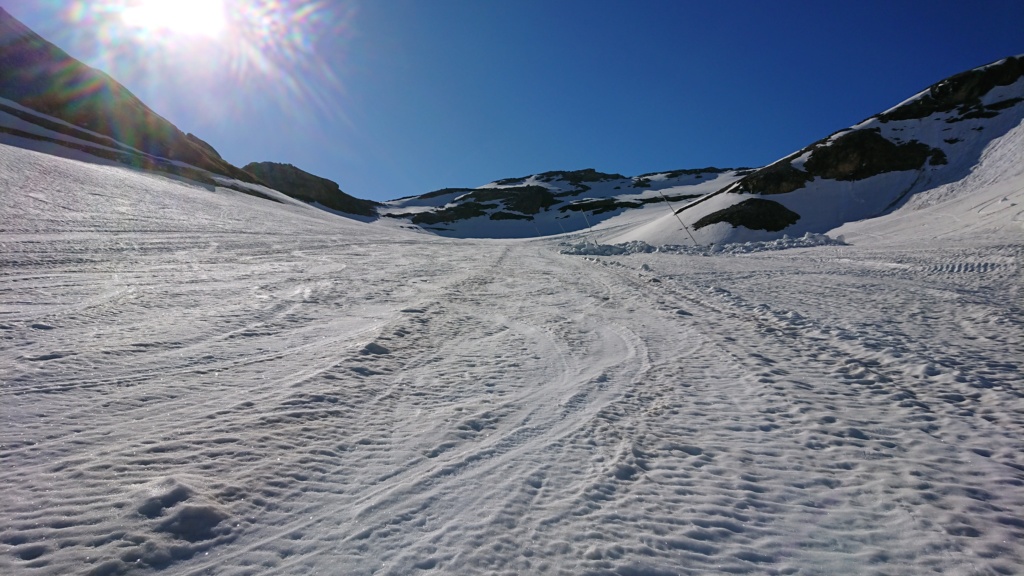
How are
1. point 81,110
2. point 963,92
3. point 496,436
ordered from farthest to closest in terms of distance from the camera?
1. point 81,110
2. point 963,92
3. point 496,436

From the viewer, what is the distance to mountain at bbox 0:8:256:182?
36.5 metres

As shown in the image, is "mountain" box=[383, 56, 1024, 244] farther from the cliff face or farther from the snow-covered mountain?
the cliff face

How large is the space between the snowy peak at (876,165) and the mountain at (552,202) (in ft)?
94.3

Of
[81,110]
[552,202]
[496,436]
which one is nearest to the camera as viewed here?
[496,436]

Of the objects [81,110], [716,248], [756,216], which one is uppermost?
[81,110]

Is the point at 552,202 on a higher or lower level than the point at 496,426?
higher

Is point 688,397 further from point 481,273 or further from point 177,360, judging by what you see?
point 481,273

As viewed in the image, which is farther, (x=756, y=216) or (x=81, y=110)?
(x=81, y=110)

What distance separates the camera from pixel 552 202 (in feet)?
328

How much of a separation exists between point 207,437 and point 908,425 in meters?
5.38

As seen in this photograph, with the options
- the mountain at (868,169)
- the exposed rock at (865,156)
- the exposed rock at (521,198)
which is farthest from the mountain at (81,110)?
the exposed rock at (521,198)

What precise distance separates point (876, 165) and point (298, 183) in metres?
71.7

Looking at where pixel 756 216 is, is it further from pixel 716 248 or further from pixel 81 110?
pixel 81 110

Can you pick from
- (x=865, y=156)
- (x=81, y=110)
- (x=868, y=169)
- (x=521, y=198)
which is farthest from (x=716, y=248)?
(x=521, y=198)
